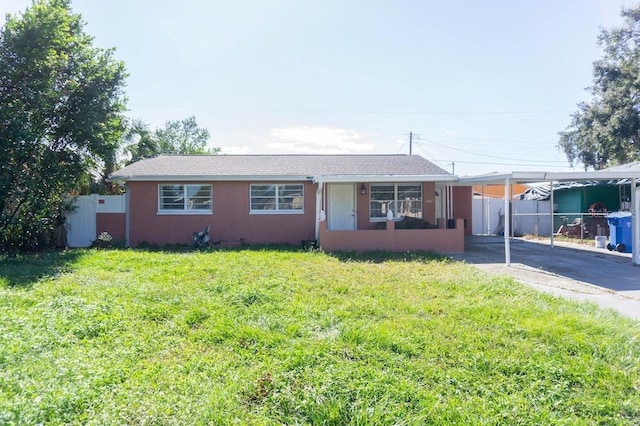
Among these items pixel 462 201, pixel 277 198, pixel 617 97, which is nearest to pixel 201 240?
pixel 277 198

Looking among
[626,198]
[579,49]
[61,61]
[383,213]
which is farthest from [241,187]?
[626,198]

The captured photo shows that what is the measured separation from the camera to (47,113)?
10711mm

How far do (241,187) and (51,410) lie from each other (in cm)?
1087

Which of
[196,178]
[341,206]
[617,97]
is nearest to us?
[196,178]

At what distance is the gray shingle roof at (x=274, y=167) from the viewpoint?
13.1 meters

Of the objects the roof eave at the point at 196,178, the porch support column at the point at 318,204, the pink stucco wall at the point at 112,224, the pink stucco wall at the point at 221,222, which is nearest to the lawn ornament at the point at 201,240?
the pink stucco wall at the point at 221,222

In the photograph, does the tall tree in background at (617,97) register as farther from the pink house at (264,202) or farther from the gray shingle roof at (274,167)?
the pink house at (264,202)

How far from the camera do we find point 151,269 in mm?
8625

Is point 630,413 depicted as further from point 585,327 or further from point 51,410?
point 51,410

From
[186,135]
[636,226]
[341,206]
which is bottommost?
[636,226]

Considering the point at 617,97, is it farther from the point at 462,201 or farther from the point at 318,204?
the point at 318,204

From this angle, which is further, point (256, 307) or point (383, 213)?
point (383, 213)

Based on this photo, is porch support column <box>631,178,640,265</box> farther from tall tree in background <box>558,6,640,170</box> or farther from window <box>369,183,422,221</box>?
tall tree in background <box>558,6,640,170</box>

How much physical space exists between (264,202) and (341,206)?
2879 millimetres
